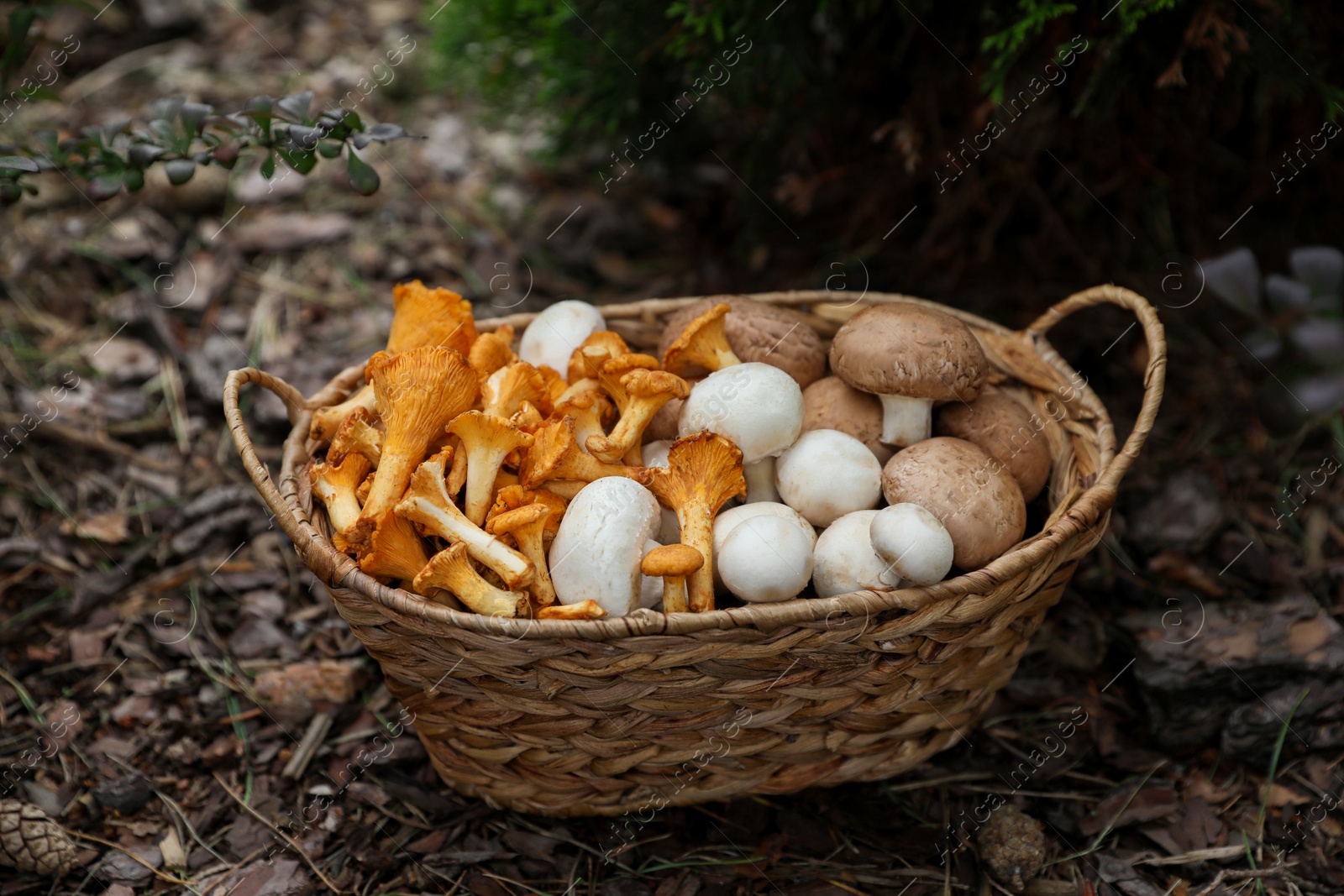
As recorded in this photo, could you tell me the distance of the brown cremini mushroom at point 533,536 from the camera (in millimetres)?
1920

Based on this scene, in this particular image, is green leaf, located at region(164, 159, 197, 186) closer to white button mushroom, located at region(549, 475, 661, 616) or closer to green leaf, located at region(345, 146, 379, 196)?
green leaf, located at region(345, 146, 379, 196)

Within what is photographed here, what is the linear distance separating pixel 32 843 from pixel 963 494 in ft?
7.17

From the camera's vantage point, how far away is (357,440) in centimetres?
216

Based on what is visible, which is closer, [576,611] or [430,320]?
[576,611]

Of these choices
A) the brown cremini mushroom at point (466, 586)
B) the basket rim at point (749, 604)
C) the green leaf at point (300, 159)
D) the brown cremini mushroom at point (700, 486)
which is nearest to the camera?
the basket rim at point (749, 604)

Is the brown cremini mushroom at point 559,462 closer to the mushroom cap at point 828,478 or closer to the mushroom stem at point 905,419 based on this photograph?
the mushroom cap at point 828,478

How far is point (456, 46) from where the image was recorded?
12.4 ft

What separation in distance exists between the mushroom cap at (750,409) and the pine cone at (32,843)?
5.53 ft

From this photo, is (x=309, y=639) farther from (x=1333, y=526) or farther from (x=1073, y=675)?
(x=1333, y=526)

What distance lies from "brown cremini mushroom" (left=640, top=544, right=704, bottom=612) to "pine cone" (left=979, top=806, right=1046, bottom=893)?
0.94 m

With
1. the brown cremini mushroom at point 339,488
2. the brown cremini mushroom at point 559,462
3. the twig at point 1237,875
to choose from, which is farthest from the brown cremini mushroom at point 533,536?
the twig at point 1237,875

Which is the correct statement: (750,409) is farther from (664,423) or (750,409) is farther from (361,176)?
(361,176)

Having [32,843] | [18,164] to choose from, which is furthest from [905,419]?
[32,843]

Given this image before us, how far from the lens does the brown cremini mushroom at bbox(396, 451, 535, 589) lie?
6.32 ft
